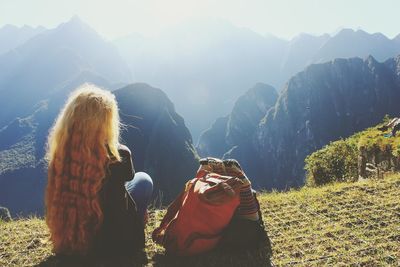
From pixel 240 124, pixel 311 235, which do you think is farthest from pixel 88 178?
pixel 240 124

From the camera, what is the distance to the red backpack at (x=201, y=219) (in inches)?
134

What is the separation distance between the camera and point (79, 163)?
3.09m

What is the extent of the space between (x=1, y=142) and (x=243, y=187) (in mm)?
133644

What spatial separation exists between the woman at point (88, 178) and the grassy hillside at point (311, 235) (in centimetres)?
35

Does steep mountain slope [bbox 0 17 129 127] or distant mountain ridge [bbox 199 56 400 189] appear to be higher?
steep mountain slope [bbox 0 17 129 127]

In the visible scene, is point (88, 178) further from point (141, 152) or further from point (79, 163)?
point (141, 152)

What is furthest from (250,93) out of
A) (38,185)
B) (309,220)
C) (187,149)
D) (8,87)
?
(309,220)

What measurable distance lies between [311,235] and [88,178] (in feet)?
7.47

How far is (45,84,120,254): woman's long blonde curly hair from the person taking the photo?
3.09 metres

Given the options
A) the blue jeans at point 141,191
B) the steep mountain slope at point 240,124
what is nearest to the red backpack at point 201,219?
the blue jeans at point 141,191

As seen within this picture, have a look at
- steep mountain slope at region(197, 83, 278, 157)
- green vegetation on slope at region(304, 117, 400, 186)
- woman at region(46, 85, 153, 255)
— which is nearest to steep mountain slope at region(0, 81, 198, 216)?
steep mountain slope at region(197, 83, 278, 157)

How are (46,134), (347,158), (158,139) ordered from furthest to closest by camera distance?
(158,139), (46,134), (347,158)

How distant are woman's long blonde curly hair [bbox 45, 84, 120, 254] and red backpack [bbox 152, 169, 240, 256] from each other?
2.32ft

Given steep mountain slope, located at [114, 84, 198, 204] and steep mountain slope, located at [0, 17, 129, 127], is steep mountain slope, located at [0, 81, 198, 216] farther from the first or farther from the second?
steep mountain slope, located at [0, 17, 129, 127]
